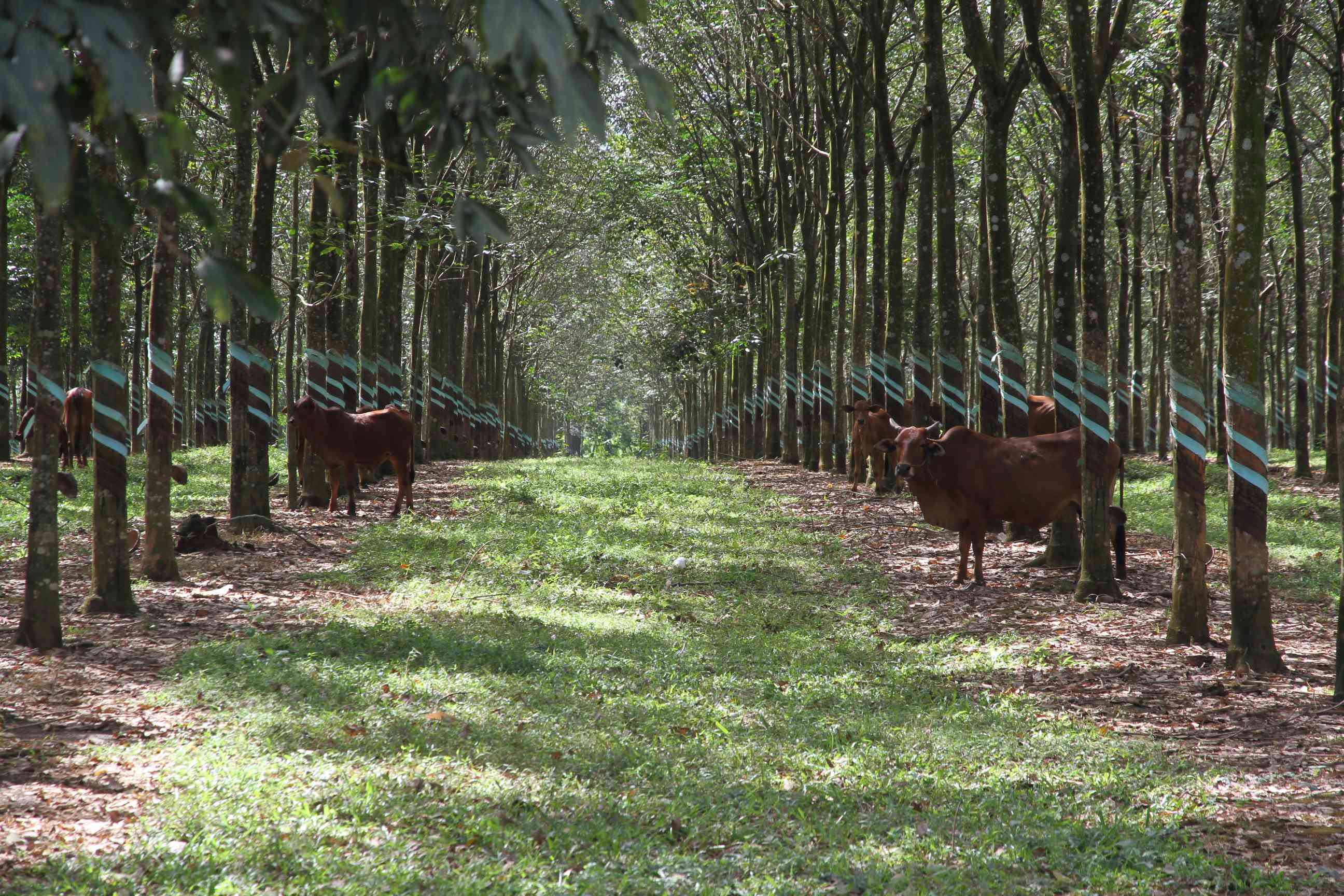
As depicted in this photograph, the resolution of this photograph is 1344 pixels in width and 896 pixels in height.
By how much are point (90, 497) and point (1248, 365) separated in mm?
15285

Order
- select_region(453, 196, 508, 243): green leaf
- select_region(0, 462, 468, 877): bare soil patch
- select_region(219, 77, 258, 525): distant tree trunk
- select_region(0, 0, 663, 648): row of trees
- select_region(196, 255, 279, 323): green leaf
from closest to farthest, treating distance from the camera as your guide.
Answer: select_region(0, 0, 663, 648): row of trees < select_region(196, 255, 279, 323): green leaf < select_region(453, 196, 508, 243): green leaf < select_region(0, 462, 468, 877): bare soil patch < select_region(219, 77, 258, 525): distant tree trunk

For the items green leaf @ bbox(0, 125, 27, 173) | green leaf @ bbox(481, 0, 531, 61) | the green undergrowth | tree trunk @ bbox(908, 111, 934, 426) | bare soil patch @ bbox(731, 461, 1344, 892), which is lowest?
bare soil patch @ bbox(731, 461, 1344, 892)

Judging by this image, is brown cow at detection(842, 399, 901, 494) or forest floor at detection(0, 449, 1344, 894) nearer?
forest floor at detection(0, 449, 1344, 894)

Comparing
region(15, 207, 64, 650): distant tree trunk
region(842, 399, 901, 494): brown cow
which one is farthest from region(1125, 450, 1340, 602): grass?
region(15, 207, 64, 650): distant tree trunk

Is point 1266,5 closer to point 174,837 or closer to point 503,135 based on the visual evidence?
point 503,135

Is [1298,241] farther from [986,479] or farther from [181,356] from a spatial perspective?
[181,356]

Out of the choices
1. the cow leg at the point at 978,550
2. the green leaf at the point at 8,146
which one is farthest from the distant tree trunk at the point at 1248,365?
the green leaf at the point at 8,146

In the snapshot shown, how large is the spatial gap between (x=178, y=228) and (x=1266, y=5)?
954 centimetres

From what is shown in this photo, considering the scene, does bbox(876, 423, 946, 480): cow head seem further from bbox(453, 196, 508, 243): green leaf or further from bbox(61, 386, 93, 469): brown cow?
bbox(61, 386, 93, 469): brown cow

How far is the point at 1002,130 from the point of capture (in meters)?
→ 12.7

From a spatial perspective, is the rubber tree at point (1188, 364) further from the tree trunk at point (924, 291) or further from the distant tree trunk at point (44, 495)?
the distant tree trunk at point (44, 495)

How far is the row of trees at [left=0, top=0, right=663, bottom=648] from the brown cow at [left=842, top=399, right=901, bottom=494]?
6769mm

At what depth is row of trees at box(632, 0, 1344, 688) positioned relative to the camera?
8055 mm

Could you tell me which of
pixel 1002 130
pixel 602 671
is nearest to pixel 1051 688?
pixel 602 671
